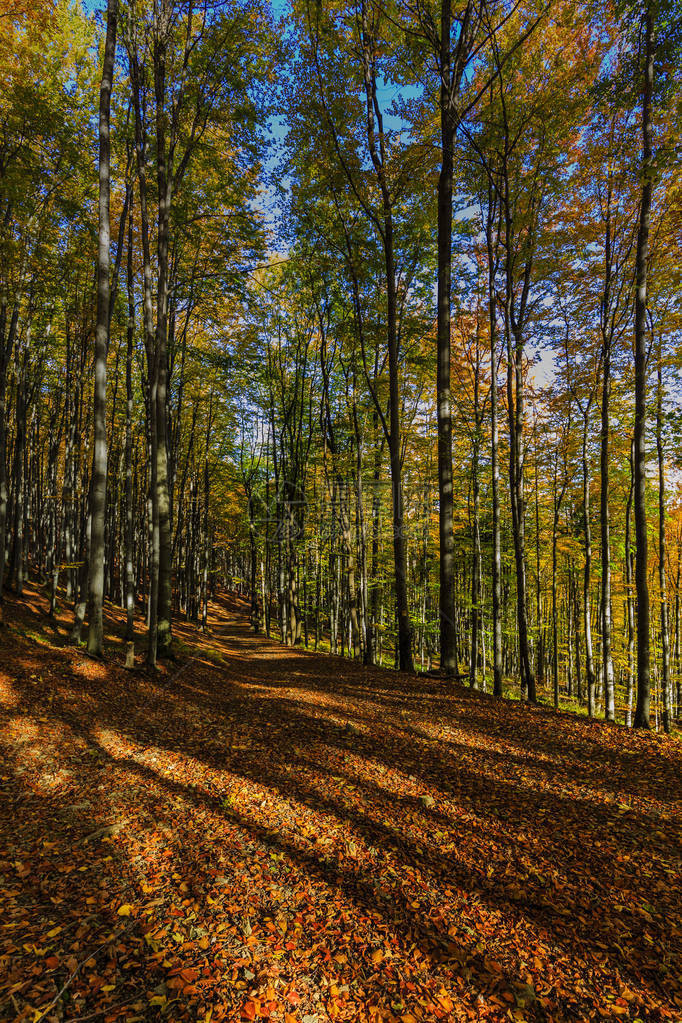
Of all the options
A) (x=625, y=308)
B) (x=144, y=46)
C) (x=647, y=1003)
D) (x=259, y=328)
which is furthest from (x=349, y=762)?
(x=259, y=328)

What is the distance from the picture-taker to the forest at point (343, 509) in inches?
108

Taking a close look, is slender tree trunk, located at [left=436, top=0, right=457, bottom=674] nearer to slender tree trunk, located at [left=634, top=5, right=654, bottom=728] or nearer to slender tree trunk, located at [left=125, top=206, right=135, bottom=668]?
slender tree trunk, located at [left=634, top=5, right=654, bottom=728]

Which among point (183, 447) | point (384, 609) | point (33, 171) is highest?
point (33, 171)

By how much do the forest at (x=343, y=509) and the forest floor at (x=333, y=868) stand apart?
0.03 metres

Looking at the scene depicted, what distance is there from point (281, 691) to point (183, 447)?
66.3 feet

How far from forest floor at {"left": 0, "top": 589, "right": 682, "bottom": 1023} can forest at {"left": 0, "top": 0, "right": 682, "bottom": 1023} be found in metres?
0.03

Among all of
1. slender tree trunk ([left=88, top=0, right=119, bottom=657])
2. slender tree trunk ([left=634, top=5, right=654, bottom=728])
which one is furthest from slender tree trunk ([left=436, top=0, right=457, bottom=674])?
slender tree trunk ([left=88, top=0, right=119, bottom=657])

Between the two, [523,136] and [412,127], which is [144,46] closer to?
[412,127]

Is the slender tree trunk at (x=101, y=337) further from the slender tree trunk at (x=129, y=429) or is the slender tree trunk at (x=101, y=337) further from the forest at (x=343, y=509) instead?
the slender tree trunk at (x=129, y=429)

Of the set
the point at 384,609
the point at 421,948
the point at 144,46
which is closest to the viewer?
the point at 421,948

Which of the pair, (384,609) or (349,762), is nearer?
(349,762)

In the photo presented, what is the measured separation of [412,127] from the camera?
10.6 metres

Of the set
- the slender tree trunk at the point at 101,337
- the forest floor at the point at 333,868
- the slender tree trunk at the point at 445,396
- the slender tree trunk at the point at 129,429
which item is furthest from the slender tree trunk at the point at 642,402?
the slender tree trunk at the point at 129,429

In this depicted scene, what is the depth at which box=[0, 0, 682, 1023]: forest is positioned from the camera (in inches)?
108
